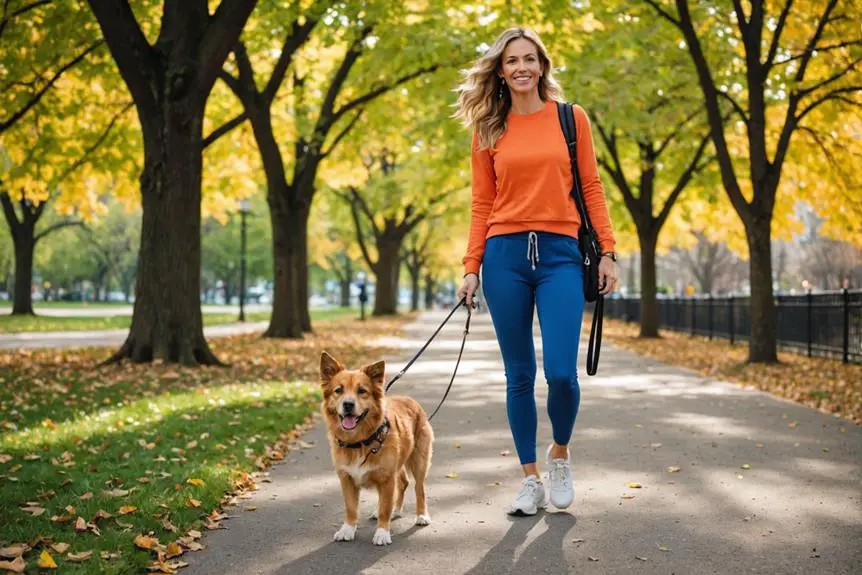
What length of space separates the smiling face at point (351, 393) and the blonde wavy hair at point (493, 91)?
1341 millimetres

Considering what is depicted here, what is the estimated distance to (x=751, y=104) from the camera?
14703 millimetres

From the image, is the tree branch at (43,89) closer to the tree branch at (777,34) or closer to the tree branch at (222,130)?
the tree branch at (222,130)

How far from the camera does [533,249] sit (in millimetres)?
4551

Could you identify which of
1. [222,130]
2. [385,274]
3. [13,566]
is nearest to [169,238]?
[222,130]

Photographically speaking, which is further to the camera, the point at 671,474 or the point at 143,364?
the point at 143,364

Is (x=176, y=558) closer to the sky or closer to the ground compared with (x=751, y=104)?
closer to the ground

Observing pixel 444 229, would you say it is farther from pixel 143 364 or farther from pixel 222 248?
pixel 143 364

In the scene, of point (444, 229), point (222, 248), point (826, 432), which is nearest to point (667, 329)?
point (444, 229)

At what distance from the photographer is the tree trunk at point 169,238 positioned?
12484 millimetres

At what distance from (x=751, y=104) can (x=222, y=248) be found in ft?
191

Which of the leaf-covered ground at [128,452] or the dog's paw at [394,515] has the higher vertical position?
the leaf-covered ground at [128,452]

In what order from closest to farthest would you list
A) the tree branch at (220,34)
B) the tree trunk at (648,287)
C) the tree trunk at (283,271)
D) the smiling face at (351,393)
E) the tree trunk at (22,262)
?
the smiling face at (351,393) < the tree branch at (220,34) < the tree trunk at (283,271) < the tree trunk at (648,287) < the tree trunk at (22,262)

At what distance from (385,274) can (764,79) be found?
88.0ft

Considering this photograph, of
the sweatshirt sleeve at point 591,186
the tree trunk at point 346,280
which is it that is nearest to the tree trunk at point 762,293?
the sweatshirt sleeve at point 591,186
